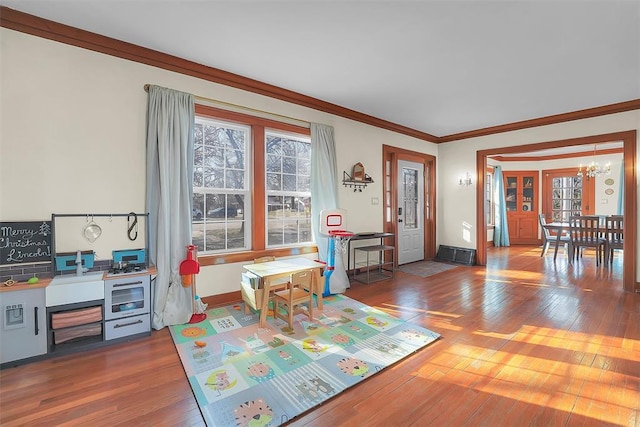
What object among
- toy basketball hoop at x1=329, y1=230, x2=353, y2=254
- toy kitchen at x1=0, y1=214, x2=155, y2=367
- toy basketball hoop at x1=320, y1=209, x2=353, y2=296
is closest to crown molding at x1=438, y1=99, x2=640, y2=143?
toy basketball hoop at x1=320, y1=209, x2=353, y2=296

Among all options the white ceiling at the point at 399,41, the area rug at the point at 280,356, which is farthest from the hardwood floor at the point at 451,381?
the white ceiling at the point at 399,41

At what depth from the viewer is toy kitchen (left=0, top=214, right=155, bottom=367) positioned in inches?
88.6

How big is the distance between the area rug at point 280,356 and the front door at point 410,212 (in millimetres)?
2837

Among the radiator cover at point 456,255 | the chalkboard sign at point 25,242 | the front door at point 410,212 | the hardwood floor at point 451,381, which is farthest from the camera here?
the radiator cover at point 456,255

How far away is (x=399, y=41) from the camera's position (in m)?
2.74

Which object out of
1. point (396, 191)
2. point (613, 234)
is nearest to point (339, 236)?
point (396, 191)

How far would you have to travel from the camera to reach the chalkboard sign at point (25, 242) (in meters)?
2.41

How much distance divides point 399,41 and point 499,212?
7710 millimetres

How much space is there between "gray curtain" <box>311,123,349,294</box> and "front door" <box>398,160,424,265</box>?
6.59 feet

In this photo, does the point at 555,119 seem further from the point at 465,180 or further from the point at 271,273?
the point at 271,273

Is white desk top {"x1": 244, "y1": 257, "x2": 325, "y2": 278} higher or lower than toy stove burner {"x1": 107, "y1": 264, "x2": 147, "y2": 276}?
lower

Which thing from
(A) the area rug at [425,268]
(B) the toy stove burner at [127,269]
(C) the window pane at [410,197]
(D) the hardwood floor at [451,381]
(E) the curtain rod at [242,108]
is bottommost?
(D) the hardwood floor at [451,381]

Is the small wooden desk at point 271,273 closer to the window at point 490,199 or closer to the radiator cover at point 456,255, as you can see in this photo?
the radiator cover at point 456,255

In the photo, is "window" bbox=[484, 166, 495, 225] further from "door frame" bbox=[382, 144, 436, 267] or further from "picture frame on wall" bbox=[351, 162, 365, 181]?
"picture frame on wall" bbox=[351, 162, 365, 181]
